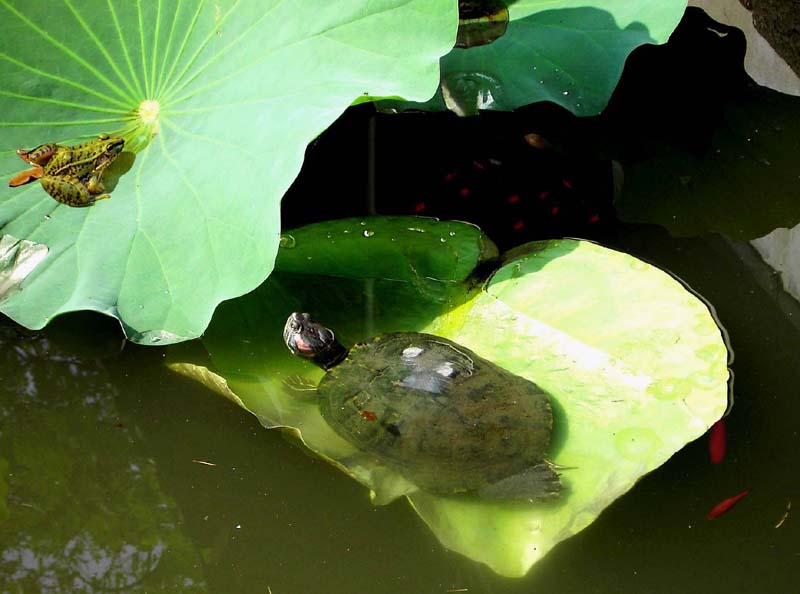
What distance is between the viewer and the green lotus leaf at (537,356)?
75.4 inches

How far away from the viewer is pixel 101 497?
217 cm

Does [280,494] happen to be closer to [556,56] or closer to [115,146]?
[115,146]

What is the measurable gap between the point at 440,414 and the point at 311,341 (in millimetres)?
393

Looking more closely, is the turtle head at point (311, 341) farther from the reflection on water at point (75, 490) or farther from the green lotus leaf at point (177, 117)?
the reflection on water at point (75, 490)

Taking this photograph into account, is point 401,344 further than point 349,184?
No

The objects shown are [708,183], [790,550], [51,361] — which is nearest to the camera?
[790,550]

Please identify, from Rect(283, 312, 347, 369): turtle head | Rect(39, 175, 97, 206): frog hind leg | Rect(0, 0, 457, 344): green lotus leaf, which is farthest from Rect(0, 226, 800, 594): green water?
Rect(39, 175, 97, 206): frog hind leg

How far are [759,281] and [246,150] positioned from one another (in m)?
1.53

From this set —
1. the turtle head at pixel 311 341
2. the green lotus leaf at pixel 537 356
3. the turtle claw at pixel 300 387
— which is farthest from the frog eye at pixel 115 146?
the turtle claw at pixel 300 387

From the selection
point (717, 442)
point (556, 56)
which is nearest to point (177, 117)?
point (556, 56)

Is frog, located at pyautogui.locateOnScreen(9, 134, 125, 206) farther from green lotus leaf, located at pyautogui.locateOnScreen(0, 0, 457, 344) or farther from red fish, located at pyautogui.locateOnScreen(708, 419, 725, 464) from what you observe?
red fish, located at pyautogui.locateOnScreen(708, 419, 725, 464)

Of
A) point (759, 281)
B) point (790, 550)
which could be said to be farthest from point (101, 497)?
point (759, 281)

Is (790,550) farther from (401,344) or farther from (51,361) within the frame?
(51,361)

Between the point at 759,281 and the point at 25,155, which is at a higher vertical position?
the point at 25,155
